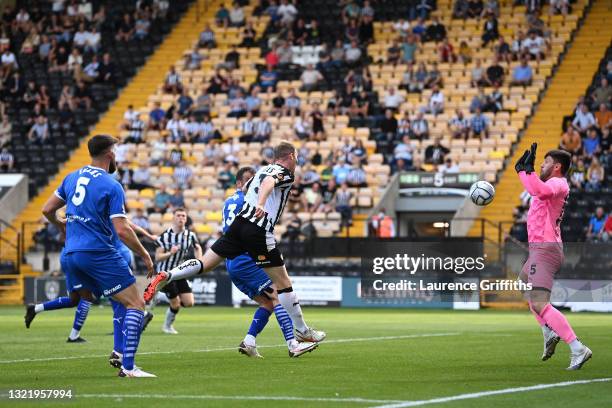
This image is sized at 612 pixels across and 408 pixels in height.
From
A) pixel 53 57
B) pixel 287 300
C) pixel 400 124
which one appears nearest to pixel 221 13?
pixel 53 57

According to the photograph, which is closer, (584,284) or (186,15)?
(584,284)

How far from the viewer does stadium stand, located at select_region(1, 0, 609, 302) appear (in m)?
37.1

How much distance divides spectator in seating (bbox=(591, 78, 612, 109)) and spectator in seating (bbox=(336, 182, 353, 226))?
24.3ft

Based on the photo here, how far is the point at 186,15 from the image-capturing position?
157 feet

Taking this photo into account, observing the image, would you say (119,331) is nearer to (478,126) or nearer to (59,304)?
(59,304)

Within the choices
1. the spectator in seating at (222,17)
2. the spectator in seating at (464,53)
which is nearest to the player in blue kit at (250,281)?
the spectator in seating at (464,53)

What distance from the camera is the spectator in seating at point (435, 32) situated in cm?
4100

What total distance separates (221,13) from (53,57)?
616 cm

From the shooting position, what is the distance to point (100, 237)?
1182 centimetres

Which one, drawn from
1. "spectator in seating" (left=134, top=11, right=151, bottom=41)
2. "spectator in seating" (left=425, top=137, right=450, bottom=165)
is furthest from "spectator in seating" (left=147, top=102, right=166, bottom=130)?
"spectator in seating" (left=425, top=137, right=450, bottom=165)

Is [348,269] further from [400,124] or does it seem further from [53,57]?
[53,57]

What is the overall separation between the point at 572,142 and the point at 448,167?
3443mm

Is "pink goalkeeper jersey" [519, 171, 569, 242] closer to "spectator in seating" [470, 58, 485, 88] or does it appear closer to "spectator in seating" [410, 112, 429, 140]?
"spectator in seating" [410, 112, 429, 140]

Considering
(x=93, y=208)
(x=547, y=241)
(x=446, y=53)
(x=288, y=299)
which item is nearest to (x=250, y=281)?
(x=288, y=299)
